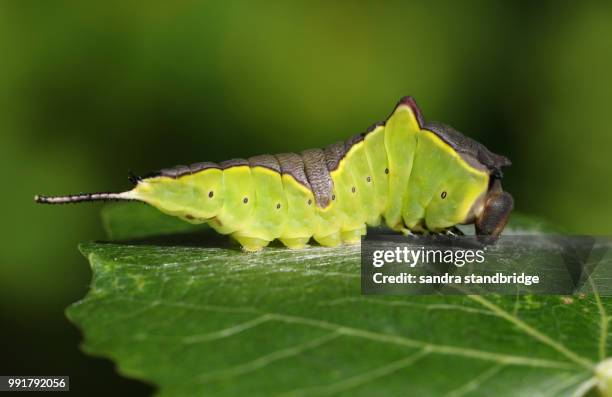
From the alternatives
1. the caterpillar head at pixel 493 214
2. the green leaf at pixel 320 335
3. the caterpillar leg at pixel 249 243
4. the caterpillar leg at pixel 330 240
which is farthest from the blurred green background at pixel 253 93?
the green leaf at pixel 320 335

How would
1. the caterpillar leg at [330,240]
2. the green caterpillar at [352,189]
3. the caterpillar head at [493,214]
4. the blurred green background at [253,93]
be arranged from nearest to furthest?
the green caterpillar at [352,189] → the caterpillar head at [493,214] → the caterpillar leg at [330,240] → the blurred green background at [253,93]

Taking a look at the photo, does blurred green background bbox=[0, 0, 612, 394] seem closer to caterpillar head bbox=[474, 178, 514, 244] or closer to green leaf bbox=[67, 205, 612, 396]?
caterpillar head bbox=[474, 178, 514, 244]

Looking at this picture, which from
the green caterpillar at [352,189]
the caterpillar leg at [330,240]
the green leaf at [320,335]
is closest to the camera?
the green leaf at [320,335]

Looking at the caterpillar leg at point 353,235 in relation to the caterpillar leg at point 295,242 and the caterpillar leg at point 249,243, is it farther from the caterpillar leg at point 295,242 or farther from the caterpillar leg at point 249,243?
the caterpillar leg at point 249,243

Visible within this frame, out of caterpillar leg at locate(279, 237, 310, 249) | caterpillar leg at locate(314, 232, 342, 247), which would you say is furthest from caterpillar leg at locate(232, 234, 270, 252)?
caterpillar leg at locate(314, 232, 342, 247)

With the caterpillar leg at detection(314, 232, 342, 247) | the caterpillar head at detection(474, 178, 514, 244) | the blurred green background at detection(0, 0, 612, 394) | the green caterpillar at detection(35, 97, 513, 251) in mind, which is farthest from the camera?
the blurred green background at detection(0, 0, 612, 394)

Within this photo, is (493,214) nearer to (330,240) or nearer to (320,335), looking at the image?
(330,240)

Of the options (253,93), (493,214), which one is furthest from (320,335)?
(253,93)

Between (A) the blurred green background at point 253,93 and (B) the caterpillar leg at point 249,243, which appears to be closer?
(B) the caterpillar leg at point 249,243
